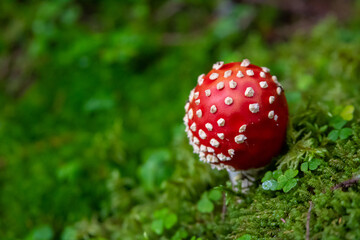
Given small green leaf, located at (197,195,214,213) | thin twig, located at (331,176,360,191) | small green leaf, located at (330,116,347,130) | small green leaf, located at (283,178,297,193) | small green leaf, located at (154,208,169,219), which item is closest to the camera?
thin twig, located at (331,176,360,191)

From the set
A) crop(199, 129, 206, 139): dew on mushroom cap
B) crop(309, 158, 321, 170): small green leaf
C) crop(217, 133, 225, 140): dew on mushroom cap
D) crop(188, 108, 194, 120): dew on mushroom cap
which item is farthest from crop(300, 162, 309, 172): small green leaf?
crop(188, 108, 194, 120): dew on mushroom cap

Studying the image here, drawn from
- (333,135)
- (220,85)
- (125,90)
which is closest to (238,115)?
(220,85)

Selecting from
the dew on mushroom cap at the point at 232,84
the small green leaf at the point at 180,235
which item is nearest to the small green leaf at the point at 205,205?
the small green leaf at the point at 180,235

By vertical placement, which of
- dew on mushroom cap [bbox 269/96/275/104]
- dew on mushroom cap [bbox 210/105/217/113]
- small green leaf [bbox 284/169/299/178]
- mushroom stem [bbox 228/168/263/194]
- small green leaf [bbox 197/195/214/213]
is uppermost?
dew on mushroom cap [bbox 210/105/217/113]

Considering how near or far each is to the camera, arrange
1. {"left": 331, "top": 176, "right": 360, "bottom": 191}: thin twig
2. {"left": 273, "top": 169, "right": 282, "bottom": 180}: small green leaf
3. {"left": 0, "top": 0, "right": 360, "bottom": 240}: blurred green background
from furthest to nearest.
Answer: {"left": 0, "top": 0, "right": 360, "bottom": 240}: blurred green background, {"left": 273, "top": 169, "right": 282, "bottom": 180}: small green leaf, {"left": 331, "top": 176, "right": 360, "bottom": 191}: thin twig

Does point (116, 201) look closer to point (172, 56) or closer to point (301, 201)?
point (301, 201)

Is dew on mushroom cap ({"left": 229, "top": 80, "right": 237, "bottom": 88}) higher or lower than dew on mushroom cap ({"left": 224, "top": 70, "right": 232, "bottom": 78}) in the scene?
lower

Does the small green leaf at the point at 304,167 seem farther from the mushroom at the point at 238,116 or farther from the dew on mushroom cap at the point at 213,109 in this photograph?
the dew on mushroom cap at the point at 213,109

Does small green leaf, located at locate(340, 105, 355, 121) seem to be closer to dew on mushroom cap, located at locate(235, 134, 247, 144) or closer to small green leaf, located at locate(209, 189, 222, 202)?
dew on mushroom cap, located at locate(235, 134, 247, 144)
